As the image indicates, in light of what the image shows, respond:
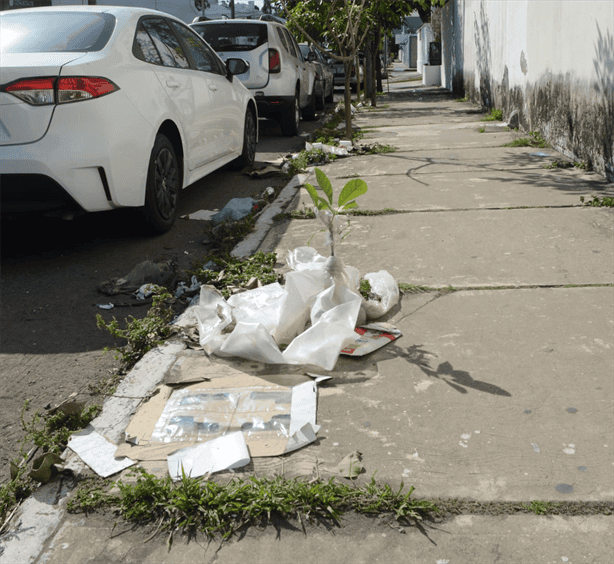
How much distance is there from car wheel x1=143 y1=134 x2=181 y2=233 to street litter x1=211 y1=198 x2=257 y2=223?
43 cm

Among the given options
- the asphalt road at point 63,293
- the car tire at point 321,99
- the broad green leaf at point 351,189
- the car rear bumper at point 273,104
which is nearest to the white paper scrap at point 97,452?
the asphalt road at point 63,293

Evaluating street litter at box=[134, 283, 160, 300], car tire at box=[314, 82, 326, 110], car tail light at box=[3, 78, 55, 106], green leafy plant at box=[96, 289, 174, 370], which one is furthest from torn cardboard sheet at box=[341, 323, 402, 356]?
car tire at box=[314, 82, 326, 110]

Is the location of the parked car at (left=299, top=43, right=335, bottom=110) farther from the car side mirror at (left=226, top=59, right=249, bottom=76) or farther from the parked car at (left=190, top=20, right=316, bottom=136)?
the car side mirror at (left=226, top=59, right=249, bottom=76)

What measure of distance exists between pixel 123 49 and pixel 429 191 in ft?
10.4

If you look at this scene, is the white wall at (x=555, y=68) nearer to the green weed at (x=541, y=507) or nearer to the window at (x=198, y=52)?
the window at (x=198, y=52)

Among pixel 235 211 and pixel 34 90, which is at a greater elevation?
pixel 34 90

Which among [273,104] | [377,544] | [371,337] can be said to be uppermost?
[273,104]

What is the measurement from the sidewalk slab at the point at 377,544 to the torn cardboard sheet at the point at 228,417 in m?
0.42

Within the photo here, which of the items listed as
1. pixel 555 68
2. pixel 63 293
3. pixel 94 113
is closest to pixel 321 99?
pixel 555 68

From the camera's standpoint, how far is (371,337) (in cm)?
330

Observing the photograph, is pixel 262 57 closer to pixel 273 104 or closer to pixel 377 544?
pixel 273 104

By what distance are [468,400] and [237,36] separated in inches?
374

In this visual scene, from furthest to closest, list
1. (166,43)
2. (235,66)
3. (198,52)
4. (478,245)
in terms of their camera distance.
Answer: (235,66) → (198,52) → (166,43) → (478,245)

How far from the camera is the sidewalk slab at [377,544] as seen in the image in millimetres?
1891
